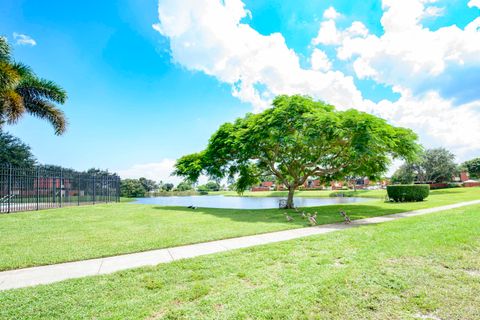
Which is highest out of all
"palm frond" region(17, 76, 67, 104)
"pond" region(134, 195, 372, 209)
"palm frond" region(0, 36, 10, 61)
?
"palm frond" region(0, 36, 10, 61)

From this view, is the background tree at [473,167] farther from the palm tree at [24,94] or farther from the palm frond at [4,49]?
the palm frond at [4,49]

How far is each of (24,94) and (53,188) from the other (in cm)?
750

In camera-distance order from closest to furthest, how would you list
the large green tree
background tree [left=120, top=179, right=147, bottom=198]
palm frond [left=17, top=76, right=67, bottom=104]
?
the large green tree → palm frond [left=17, top=76, right=67, bottom=104] → background tree [left=120, top=179, right=147, bottom=198]

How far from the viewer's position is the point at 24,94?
14703 mm

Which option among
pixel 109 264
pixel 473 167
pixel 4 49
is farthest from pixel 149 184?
pixel 473 167

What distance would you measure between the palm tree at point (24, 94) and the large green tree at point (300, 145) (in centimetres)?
917

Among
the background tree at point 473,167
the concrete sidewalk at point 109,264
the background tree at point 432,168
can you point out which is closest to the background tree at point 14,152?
the concrete sidewalk at point 109,264

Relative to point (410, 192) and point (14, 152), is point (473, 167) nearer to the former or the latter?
point (410, 192)

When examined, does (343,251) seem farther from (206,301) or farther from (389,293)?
(206,301)

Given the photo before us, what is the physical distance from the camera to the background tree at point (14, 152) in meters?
33.6

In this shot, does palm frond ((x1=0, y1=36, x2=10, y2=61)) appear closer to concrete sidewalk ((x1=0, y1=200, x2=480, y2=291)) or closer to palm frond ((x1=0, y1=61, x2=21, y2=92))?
palm frond ((x1=0, y1=61, x2=21, y2=92))

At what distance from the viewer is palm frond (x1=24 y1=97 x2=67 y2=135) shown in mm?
15008

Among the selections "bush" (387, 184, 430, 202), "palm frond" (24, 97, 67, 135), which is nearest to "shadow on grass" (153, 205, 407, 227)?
"bush" (387, 184, 430, 202)

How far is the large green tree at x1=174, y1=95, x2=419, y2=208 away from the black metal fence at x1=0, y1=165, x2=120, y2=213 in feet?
28.0
